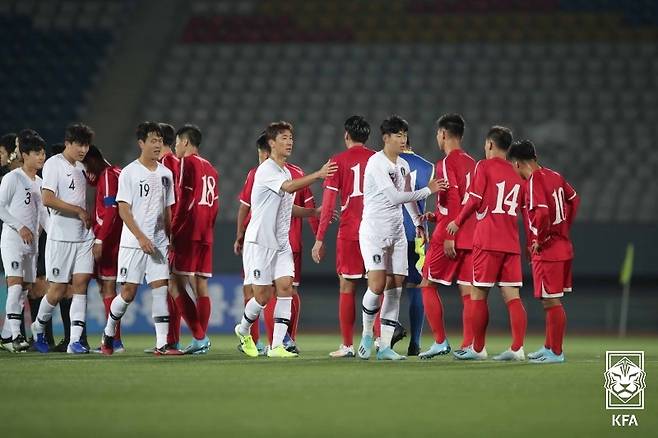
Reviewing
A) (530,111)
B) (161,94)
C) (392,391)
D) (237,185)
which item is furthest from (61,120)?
(392,391)

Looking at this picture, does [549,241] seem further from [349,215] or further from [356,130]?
[356,130]

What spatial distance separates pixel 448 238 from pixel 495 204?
58cm

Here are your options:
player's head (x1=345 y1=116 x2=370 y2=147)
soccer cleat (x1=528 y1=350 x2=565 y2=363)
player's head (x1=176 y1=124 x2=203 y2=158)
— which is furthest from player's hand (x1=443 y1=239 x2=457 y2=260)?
player's head (x1=176 y1=124 x2=203 y2=158)

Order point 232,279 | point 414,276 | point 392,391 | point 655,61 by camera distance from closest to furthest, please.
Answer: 1. point 392,391
2. point 414,276
3. point 232,279
4. point 655,61

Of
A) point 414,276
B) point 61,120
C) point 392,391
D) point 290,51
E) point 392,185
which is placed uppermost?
point 290,51

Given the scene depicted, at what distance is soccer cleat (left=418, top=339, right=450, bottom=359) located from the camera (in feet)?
36.3

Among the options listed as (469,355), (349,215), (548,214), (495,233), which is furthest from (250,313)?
(548,214)

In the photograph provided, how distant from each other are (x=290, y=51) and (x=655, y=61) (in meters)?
8.02

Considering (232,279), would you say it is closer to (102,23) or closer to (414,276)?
(414,276)

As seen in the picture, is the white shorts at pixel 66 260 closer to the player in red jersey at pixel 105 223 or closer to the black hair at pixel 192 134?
the player in red jersey at pixel 105 223

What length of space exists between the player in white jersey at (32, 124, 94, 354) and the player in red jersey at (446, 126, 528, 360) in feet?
12.0

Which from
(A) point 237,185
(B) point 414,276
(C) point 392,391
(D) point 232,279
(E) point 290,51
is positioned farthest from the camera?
(E) point 290,51

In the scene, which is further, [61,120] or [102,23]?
[102,23]

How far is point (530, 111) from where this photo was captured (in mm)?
23734
